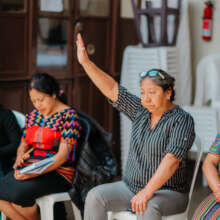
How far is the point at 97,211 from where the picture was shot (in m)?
2.66

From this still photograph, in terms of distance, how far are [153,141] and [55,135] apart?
0.72 meters

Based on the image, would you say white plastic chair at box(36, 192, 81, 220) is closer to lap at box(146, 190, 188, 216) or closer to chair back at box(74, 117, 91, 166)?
chair back at box(74, 117, 91, 166)

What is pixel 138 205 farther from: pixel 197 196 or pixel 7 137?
pixel 197 196

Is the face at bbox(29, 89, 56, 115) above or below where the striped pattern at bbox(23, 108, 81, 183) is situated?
above

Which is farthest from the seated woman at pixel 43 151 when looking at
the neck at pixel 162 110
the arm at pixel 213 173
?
the arm at pixel 213 173

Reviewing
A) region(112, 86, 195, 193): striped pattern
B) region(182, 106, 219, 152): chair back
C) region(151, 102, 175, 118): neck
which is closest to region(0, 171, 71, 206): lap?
region(112, 86, 195, 193): striped pattern

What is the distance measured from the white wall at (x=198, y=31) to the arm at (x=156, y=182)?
249cm

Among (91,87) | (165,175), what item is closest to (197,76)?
(91,87)

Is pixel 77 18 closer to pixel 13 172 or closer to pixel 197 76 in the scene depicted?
pixel 197 76

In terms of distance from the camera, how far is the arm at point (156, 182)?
255cm

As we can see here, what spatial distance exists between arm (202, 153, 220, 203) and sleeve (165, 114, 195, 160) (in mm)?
143

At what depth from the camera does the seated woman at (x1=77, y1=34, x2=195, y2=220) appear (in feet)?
8.45

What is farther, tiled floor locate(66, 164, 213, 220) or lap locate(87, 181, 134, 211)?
tiled floor locate(66, 164, 213, 220)

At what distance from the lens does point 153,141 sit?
2658mm
